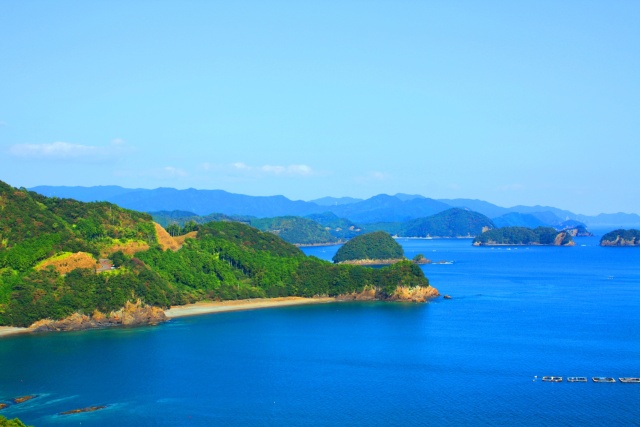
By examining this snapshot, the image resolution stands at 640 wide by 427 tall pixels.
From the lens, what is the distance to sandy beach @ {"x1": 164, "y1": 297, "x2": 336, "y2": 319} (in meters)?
78.6

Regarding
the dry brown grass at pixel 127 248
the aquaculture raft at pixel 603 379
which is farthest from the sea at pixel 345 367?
the dry brown grass at pixel 127 248

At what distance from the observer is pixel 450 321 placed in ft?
243

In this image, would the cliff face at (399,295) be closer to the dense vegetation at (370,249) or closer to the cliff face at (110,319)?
the cliff face at (110,319)

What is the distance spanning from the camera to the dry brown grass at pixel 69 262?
2805 inches

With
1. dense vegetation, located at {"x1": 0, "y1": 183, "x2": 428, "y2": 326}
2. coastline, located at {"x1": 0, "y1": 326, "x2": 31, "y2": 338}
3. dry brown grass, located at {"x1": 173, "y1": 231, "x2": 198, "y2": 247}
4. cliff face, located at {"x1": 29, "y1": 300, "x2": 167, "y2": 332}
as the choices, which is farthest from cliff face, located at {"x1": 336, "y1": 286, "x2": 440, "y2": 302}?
coastline, located at {"x1": 0, "y1": 326, "x2": 31, "y2": 338}

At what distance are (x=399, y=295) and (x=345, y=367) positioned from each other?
35.0 metres

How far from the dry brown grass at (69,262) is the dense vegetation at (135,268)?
0.68m

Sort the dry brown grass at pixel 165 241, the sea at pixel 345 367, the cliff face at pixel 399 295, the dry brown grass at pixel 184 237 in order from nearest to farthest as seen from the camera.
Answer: the sea at pixel 345 367 < the cliff face at pixel 399 295 < the dry brown grass at pixel 165 241 < the dry brown grass at pixel 184 237

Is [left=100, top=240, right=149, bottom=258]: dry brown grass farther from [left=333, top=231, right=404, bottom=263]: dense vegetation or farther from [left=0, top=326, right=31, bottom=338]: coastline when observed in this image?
[left=333, top=231, right=404, bottom=263]: dense vegetation

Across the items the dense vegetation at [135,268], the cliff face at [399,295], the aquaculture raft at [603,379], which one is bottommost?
the aquaculture raft at [603,379]

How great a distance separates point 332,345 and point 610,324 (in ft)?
97.6

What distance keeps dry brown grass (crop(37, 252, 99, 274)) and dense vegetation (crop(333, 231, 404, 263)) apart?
84109 millimetres

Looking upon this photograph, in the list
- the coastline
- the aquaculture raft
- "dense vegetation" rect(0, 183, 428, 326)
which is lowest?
the aquaculture raft

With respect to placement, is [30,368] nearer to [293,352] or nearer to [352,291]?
[293,352]
